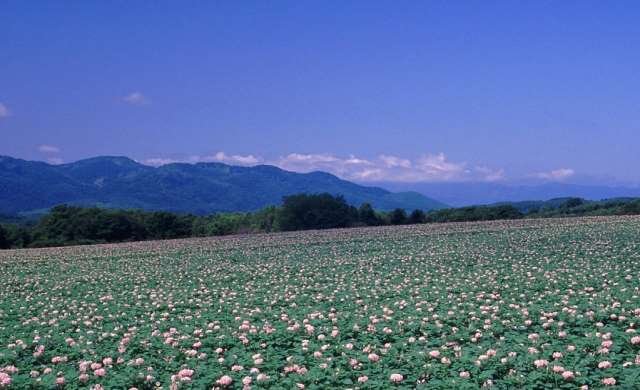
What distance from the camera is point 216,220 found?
82.3 meters

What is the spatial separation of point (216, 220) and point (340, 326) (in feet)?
236

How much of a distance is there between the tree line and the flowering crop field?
41589mm

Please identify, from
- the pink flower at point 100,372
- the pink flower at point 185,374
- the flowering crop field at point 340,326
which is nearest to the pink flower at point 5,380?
the flowering crop field at point 340,326

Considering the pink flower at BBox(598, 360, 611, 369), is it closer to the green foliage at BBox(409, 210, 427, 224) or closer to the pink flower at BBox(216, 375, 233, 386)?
the pink flower at BBox(216, 375, 233, 386)

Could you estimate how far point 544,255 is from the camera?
25.7 meters

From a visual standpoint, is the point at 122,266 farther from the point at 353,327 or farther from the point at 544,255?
the point at 353,327

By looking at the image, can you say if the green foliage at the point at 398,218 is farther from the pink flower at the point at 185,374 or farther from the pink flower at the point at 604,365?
the pink flower at the point at 185,374

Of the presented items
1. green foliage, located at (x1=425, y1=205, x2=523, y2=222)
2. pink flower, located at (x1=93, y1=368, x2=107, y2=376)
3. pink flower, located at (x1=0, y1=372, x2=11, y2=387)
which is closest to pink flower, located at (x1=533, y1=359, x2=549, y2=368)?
pink flower, located at (x1=93, y1=368, x2=107, y2=376)

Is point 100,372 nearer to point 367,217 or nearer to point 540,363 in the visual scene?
point 540,363

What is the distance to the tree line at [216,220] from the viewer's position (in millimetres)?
65500

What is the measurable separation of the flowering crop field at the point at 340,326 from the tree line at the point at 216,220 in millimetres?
41589

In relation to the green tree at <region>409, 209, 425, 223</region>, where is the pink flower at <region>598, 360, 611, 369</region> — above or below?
below

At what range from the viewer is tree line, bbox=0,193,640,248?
65.5 m

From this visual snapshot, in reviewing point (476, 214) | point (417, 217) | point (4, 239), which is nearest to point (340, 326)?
point (4, 239)
